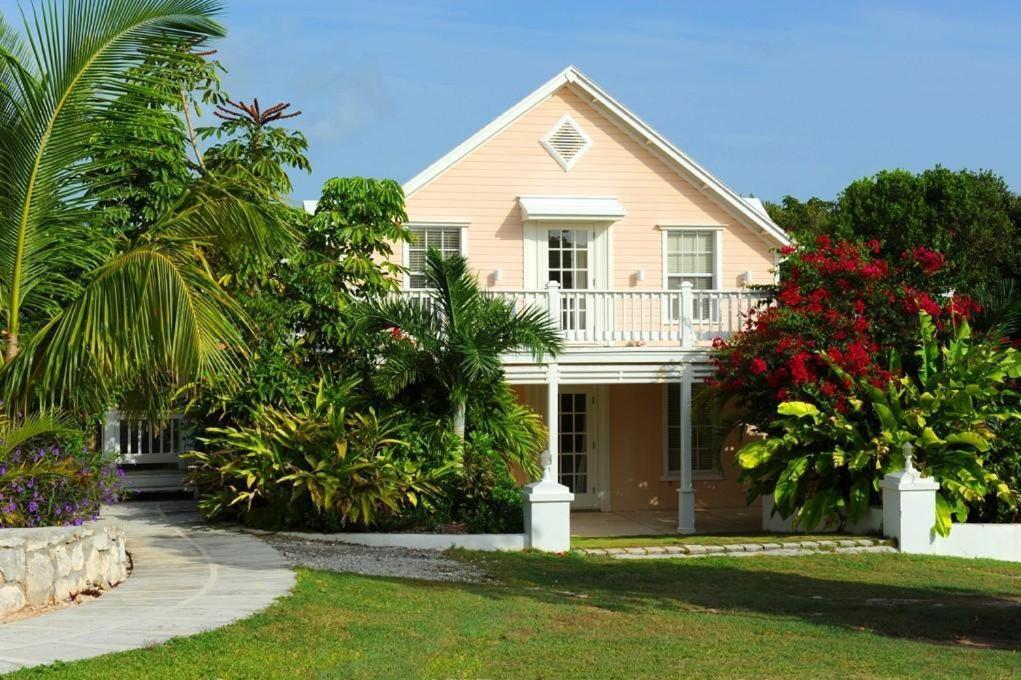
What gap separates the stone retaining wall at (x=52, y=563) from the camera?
940cm

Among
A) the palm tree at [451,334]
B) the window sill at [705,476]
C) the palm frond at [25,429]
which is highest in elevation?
the palm tree at [451,334]

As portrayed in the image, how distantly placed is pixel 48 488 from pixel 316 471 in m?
4.79

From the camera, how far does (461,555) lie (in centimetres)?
1409

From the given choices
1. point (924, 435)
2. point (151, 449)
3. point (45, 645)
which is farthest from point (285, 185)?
point (45, 645)

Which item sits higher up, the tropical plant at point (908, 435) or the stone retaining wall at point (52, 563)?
the tropical plant at point (908, 435)

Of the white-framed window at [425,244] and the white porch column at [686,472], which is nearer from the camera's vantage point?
the white porch column at [686,472]

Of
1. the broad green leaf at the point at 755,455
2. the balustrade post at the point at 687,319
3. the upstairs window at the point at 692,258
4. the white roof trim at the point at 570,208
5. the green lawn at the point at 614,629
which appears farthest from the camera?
the upstairs window at the point at 692,258

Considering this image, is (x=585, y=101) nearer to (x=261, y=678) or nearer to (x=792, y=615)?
(x=792, y=615)

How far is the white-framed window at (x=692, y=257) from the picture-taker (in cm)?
2153

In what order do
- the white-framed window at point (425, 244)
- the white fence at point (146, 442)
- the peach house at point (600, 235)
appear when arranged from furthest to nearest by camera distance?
the peach house at point (600, 235) < the white-framed window at point (425, 244) < the white fence at point (146, 442)

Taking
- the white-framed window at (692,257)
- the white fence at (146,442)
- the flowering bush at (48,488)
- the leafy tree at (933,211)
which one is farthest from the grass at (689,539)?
the leafy tree at (933,211)

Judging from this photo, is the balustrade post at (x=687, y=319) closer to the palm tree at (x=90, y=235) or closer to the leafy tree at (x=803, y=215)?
the palm tree at (x=90, y=235)

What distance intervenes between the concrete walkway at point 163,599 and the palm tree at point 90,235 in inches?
71.0

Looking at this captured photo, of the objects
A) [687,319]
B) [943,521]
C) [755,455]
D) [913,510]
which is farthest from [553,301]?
[943,521]
